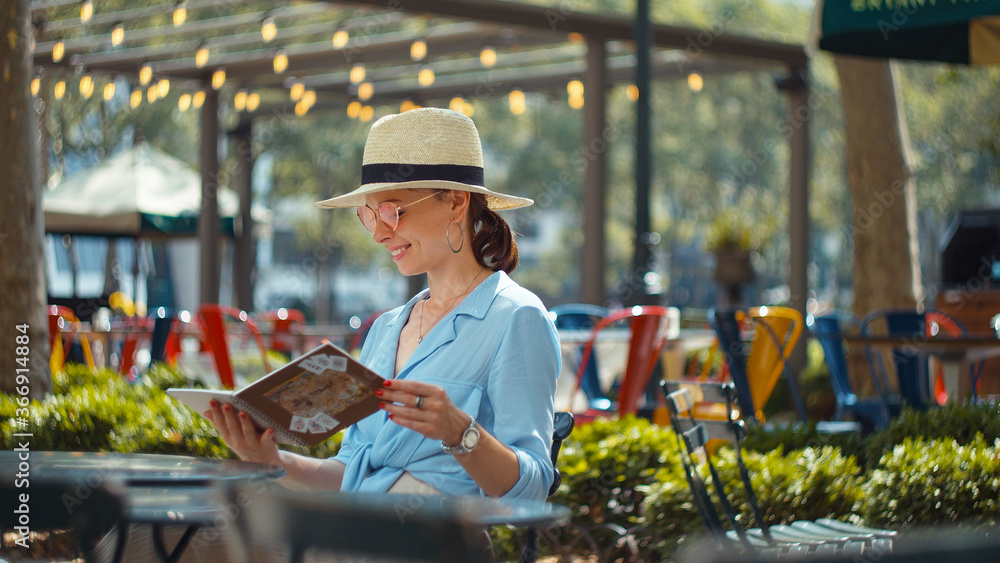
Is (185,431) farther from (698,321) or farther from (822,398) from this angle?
(698,321)

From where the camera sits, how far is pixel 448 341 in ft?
7.77

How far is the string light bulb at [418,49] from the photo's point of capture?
10055mm

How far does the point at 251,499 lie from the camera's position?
1424mm

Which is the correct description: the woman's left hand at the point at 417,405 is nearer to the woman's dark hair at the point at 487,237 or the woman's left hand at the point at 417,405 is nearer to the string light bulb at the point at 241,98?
the woman's dark hair at the point at 487,237

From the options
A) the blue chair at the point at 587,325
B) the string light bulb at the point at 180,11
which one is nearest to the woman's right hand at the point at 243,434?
the blue chair at the point at 587,325

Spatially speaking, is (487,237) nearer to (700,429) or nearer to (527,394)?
(527,394)

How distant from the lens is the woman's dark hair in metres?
2.53

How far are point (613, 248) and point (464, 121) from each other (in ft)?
133

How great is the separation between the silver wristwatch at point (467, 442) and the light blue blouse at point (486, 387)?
15cm

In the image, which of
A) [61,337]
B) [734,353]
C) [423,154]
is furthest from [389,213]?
[61,337]

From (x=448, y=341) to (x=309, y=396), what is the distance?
430mm

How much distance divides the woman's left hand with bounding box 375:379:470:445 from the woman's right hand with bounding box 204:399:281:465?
429 mm

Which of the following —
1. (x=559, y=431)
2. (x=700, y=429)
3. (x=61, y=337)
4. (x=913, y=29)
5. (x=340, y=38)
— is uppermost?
(x=340, y=38)

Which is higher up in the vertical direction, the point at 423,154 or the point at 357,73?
the point at 357,73
